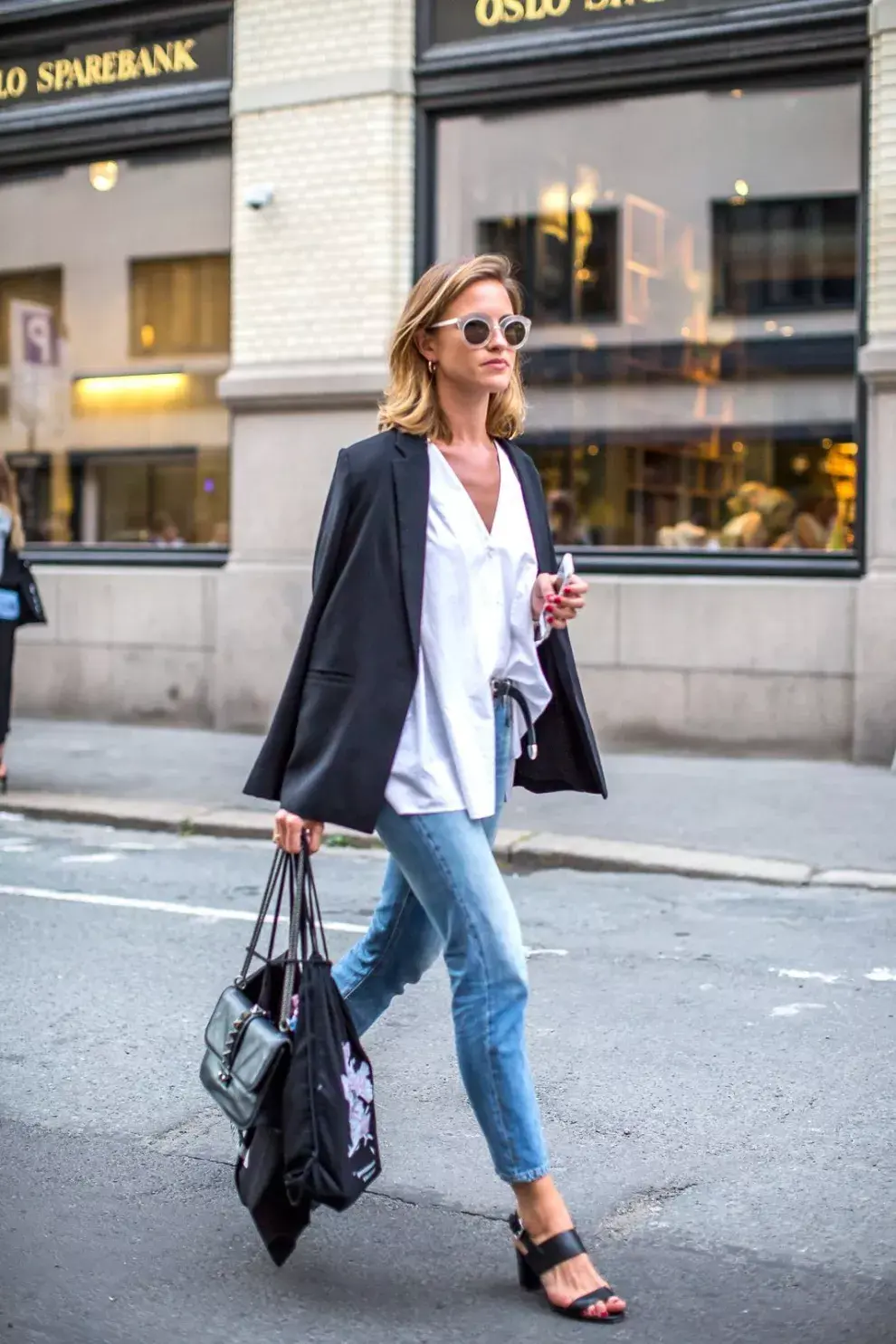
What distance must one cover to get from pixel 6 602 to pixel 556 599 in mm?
7254

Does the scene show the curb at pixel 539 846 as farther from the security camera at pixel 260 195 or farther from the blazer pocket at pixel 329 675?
the security camera at pixel 260 195

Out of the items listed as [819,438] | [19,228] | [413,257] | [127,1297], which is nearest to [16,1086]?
[127,1297]

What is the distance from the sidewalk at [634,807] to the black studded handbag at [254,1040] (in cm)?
473

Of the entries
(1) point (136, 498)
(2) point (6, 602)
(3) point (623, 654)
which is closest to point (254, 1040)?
(2) point (6, 602)

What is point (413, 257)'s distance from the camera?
41.1ft

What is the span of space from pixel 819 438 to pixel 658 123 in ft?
8.38

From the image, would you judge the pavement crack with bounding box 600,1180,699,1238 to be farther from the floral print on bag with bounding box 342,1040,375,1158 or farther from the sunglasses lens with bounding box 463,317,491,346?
the sunglasses lens with bounding box 463,317,491,346

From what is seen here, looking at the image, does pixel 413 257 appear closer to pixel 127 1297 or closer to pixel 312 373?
pixel 312 373

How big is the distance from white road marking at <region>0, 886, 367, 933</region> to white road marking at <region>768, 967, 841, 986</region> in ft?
5.45

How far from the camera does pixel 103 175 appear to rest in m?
14.2

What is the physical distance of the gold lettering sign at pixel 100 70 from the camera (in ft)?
44.2

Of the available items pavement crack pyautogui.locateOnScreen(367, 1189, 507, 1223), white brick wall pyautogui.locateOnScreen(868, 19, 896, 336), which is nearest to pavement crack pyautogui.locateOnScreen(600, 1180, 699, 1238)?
pavement crack pyautogui.locateOnScreen(367, 1189, 507, 1223)

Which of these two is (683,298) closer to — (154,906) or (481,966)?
(154,906)

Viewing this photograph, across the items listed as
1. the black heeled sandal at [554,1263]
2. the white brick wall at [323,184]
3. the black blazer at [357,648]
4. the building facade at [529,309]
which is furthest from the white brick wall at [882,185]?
the black heeled sandal at [554,1263]
